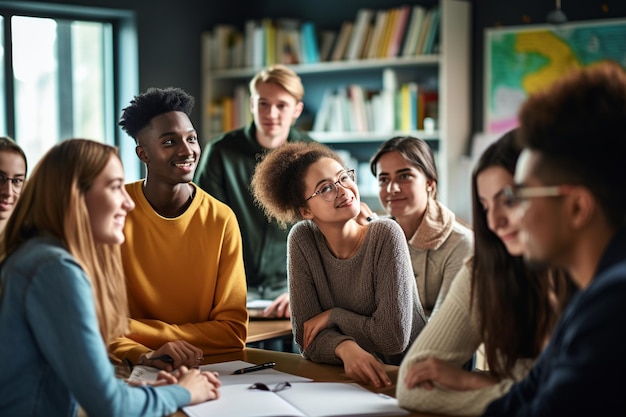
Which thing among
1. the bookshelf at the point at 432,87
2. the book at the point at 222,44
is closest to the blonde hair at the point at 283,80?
the bookshelf at the point at 432,87

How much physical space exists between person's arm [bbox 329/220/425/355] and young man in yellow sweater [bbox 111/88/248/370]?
0.36 m

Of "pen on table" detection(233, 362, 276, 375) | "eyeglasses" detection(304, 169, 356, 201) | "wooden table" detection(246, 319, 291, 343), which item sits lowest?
"wooden table" detection(246, 319, 291, 343)

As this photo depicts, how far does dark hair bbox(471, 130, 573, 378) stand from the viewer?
1.95 meters

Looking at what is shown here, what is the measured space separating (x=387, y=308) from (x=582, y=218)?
1049 mm

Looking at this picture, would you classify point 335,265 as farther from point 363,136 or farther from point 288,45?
point 288,45

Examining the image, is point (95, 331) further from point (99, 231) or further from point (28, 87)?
point (28, 87)

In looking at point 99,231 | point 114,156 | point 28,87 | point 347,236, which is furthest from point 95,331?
point 28,87

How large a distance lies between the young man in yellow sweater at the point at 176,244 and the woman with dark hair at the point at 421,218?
0.69 m

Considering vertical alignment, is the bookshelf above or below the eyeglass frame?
above

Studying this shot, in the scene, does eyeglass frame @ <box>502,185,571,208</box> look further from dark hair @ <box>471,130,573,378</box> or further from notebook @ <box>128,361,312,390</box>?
notebook @ <box>128,361,312,390</box>

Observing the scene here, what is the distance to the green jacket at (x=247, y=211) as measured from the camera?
12.8 ft

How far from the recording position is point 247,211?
396 centimetres

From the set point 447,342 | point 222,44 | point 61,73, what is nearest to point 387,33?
point 222,44

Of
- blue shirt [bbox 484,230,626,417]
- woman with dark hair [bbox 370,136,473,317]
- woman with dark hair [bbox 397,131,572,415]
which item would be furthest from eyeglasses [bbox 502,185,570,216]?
woman with dark hair [bbox 370,136,473,317]
